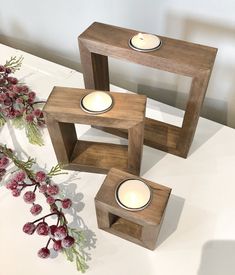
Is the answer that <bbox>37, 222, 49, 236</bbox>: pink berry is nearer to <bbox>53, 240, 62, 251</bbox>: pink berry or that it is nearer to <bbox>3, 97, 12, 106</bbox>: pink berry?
A: <bbox>53, 240, 62, 251</bbox>: pink berry

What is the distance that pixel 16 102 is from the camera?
0.67 metres

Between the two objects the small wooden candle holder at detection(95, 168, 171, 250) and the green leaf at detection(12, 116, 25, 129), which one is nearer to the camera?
the small wooden candle holder at detection(95, 168, 171, 250)

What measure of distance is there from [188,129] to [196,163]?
0.08 m

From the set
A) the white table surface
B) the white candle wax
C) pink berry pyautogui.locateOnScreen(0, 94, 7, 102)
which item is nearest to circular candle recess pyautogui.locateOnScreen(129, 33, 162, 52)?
the white candle wax

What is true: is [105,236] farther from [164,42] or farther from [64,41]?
[64,41]

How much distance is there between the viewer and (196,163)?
1.97 ft

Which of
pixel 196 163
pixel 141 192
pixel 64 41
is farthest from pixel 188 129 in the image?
pixel 64 41

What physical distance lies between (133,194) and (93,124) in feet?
0.45

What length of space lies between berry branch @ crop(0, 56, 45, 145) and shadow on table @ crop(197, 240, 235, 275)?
397 mm

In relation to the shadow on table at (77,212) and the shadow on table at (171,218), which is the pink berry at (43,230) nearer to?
the shadow on table at (77,212)

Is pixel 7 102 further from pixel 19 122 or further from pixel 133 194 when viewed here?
pixel 133 194

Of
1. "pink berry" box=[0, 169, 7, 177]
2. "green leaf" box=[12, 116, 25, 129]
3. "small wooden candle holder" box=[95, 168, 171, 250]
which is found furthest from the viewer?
"green leaf" box=[12, 116, 25, 129]

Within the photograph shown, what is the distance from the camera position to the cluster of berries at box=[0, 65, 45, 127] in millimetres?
658

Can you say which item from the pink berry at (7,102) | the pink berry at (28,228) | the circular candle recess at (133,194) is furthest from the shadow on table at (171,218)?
the pink berry at (7,102)
